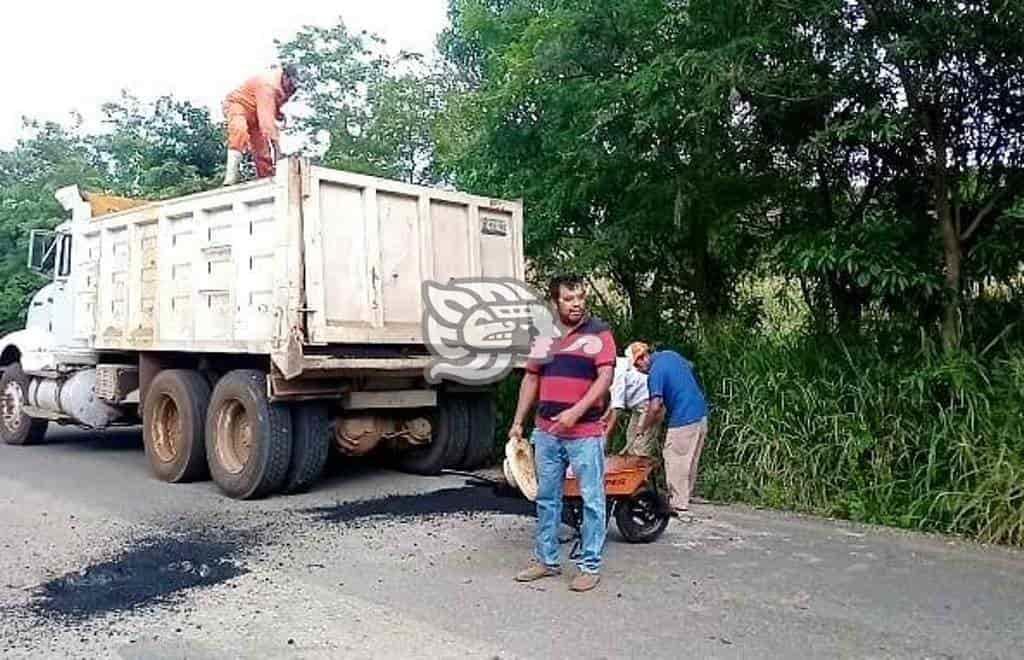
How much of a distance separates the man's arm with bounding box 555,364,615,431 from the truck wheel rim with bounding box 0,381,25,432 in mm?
8843

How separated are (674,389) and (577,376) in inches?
87.1

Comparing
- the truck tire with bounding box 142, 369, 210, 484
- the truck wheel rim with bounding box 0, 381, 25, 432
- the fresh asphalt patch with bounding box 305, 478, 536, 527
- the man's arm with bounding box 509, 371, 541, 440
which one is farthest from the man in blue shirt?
the truck wheel rim with bounding box 0, 381, 25, 432

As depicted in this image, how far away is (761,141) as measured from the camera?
27.6 feet

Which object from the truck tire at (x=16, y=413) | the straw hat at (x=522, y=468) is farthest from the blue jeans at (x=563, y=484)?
the truck tire at (x=16, y=413)

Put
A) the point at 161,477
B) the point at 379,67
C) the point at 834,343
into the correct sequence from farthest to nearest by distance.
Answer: the point at 379,67
the point at 161,477
the point at 834,343

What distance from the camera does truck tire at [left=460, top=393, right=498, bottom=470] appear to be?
930cm

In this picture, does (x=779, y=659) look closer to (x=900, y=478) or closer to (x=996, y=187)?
(x=900, y=478)

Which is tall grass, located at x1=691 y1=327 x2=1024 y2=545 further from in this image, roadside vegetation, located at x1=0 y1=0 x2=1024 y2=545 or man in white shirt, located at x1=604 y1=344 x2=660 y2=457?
man in white shirt, located at x1=604 y1=344 x2=660 y2=457

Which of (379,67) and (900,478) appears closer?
(900,478)

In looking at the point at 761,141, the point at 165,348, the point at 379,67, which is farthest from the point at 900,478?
the point at 379,67

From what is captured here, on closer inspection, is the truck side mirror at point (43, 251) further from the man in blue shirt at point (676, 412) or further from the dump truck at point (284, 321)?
the man in blue shirt at point (676, 412)

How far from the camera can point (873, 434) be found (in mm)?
7387

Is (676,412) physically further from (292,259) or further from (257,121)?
(257,121)

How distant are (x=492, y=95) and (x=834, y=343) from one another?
4040 mm
